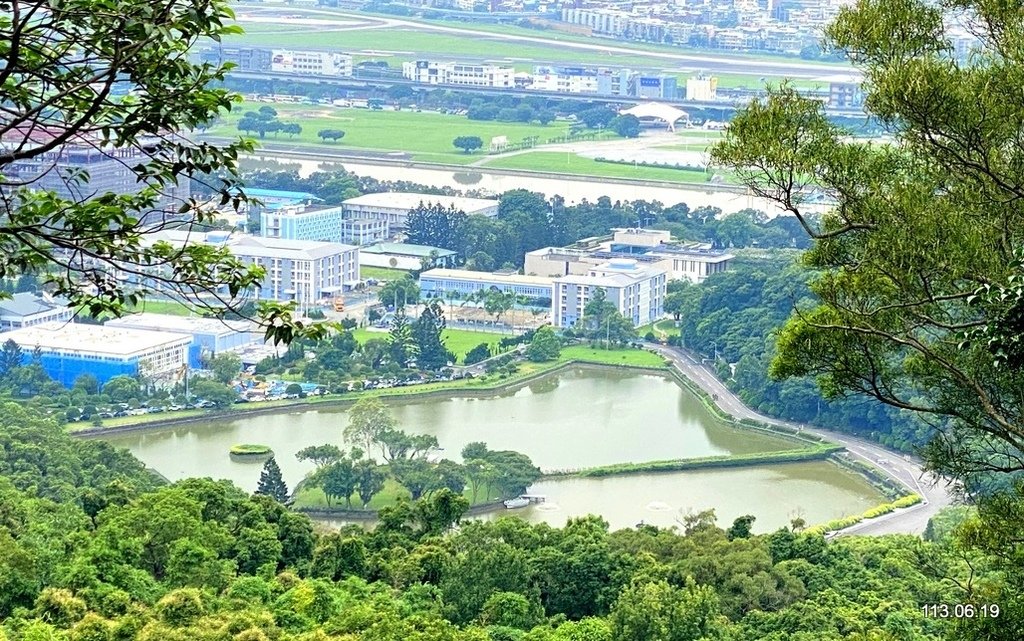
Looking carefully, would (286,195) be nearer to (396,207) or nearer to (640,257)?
(396,207)

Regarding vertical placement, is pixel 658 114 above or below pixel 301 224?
above

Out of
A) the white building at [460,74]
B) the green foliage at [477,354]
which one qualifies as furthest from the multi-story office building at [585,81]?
the green foliage at [477,354]

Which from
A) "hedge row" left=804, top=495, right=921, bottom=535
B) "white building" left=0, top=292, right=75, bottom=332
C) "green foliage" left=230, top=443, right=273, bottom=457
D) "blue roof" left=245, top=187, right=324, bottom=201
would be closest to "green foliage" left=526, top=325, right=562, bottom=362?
"green foliage" left=230, top=443, right=273, bottom=457

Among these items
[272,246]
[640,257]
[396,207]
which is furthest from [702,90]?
[272,246]

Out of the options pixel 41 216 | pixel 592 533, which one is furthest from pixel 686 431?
pixel 41 216

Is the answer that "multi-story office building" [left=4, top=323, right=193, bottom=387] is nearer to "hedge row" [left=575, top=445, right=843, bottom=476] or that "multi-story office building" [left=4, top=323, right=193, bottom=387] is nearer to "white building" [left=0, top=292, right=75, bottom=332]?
"white building" [left=0, top=292, right=75, bottom=332]

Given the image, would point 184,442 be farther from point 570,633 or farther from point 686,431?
point 570,633
